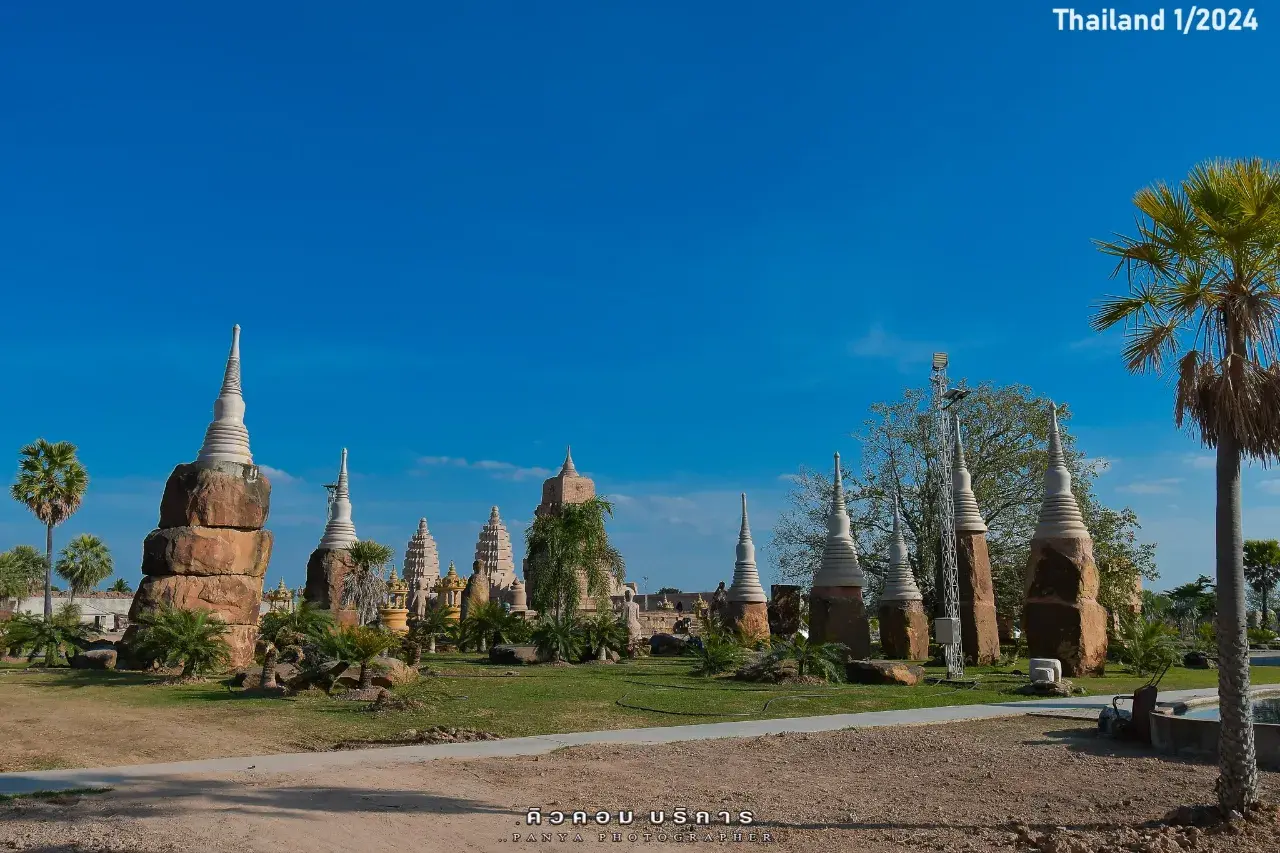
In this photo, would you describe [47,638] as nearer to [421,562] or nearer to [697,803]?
[697,803]

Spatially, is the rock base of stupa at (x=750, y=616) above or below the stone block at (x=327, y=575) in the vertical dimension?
below

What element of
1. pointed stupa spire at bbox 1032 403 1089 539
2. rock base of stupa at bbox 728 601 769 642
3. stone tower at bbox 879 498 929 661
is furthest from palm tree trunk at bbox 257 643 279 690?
rock base of stupa at bbox 728 601 769 642

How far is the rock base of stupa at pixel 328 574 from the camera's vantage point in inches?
1233

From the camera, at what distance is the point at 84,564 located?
57469mm

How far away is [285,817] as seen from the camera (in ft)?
22.9

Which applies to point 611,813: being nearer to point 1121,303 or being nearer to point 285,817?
point 285,817

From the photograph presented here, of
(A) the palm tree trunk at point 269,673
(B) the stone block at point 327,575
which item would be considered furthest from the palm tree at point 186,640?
(B) the stone block at point 327,575

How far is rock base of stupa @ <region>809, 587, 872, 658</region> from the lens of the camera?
26.7 m

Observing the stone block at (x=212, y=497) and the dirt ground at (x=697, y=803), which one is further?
the stone block at (x=212, y=497)

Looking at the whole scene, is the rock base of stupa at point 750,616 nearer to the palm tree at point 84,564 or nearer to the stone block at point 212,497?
the stone block at point 212,497

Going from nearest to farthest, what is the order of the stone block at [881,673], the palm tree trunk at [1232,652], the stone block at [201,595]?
the palm tree trunk at [1232,652]
the stone block at [881,673]
the stone block at [201,595]

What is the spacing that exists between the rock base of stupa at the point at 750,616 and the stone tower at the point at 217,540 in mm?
15449

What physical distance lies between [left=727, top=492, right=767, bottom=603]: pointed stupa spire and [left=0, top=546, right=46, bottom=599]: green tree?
3412cm

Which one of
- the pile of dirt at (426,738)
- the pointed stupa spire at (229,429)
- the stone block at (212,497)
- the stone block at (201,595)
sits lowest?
the pile of dirt at (426,738)
